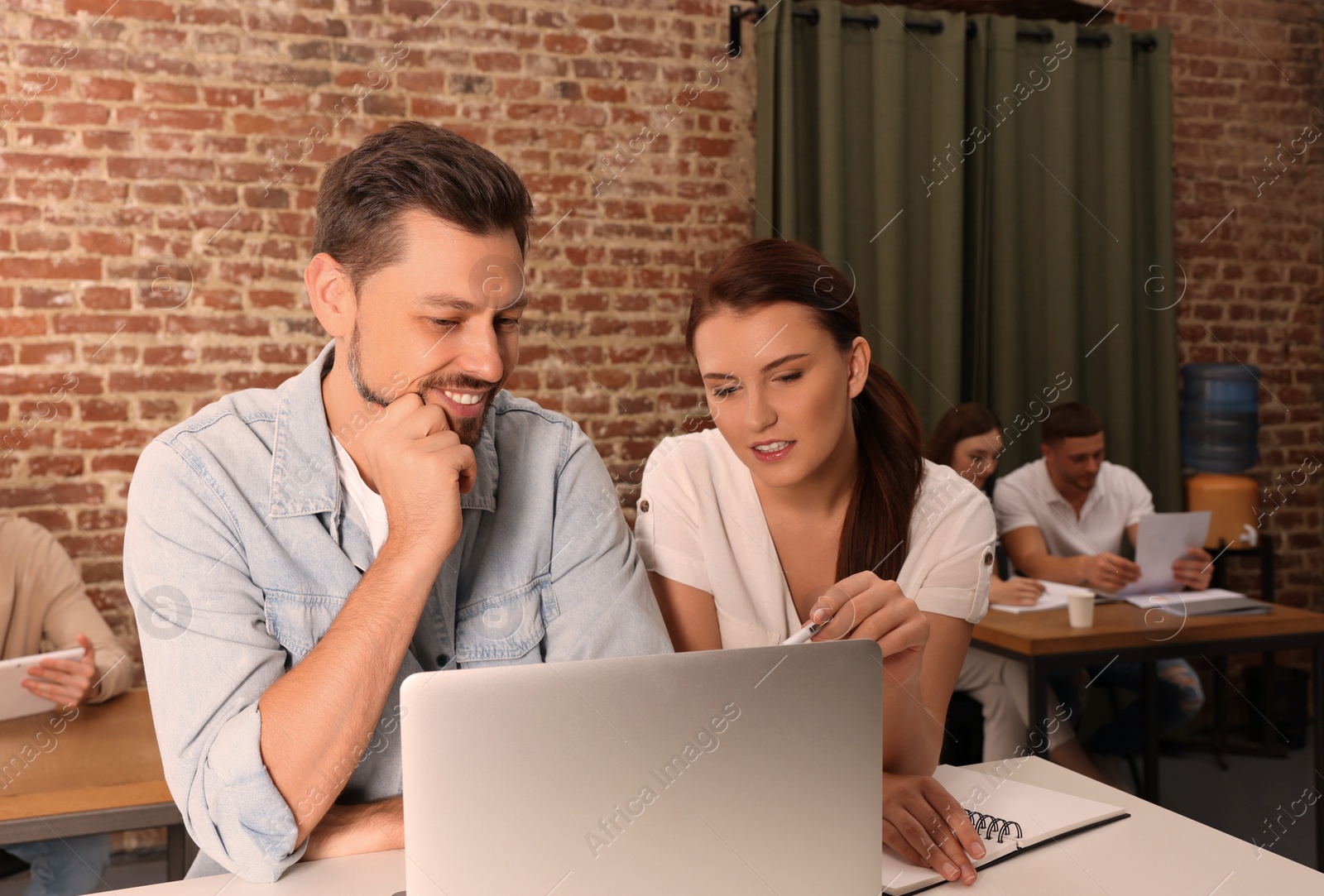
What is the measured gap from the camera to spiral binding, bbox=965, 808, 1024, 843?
107 cm

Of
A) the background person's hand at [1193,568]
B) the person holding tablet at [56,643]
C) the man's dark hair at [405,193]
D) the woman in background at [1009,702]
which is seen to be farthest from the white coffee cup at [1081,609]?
the person holding tablet at [56,643]

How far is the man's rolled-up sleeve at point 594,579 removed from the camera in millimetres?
1322

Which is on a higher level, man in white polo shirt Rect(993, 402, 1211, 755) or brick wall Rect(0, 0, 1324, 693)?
brick wall Rect(0, 0, 1324, 693)

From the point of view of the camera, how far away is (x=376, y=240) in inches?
A: 50.8

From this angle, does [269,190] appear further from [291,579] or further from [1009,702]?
[1009,702]

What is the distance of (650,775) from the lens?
763mm

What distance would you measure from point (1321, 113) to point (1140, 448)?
1663mm

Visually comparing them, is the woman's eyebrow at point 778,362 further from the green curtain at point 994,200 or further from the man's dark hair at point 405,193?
the green curtain at point 994,200

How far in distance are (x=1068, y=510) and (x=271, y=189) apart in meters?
2.73

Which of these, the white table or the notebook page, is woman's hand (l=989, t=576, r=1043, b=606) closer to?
the notebook page

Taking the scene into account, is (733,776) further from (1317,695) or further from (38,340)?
(38,340)

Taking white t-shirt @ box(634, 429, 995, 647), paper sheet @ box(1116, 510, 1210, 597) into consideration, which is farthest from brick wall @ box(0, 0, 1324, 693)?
white t-shirt @ box(634, 429, 995, 647)

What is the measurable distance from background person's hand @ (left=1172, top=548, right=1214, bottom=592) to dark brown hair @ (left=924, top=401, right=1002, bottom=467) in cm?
66

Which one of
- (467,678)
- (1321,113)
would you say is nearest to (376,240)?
(467,678)
